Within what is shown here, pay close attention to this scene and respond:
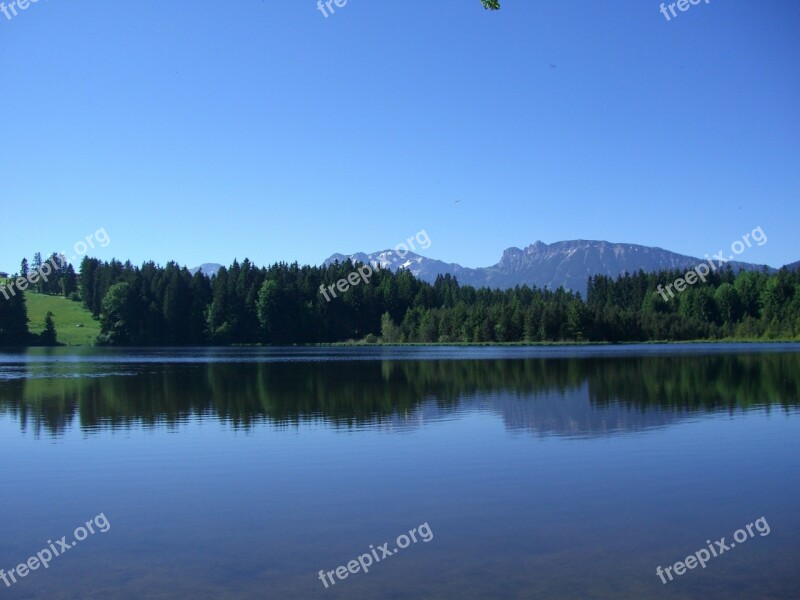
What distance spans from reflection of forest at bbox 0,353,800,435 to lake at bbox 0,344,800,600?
1.29 feet

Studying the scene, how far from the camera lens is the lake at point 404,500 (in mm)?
12938

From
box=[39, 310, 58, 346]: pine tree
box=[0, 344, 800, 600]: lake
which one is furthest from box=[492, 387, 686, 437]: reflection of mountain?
box=[39, 310, 58, 346]: pine tree

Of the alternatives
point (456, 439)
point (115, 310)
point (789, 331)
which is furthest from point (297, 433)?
point (789, 331)


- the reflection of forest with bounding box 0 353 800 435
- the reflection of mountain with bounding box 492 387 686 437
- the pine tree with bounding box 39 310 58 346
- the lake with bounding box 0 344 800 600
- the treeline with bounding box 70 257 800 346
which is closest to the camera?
the lake with bounding box 0 344 800 600

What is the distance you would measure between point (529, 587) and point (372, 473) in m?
9.58

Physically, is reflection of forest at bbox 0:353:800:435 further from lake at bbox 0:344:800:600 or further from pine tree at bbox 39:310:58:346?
pine tree at bbox 39:310:58:346

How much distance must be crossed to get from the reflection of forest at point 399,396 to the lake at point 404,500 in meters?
0.39

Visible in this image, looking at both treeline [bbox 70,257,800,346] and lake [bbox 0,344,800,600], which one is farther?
treeline [bbox 70,257,800,346]

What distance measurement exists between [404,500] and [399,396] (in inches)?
988

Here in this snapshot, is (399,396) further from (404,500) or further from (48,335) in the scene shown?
(48,335)

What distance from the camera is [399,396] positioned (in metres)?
43.3

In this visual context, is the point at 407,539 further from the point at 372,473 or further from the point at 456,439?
the point at 456,439

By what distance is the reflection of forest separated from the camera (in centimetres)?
3350

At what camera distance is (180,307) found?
18275cm
